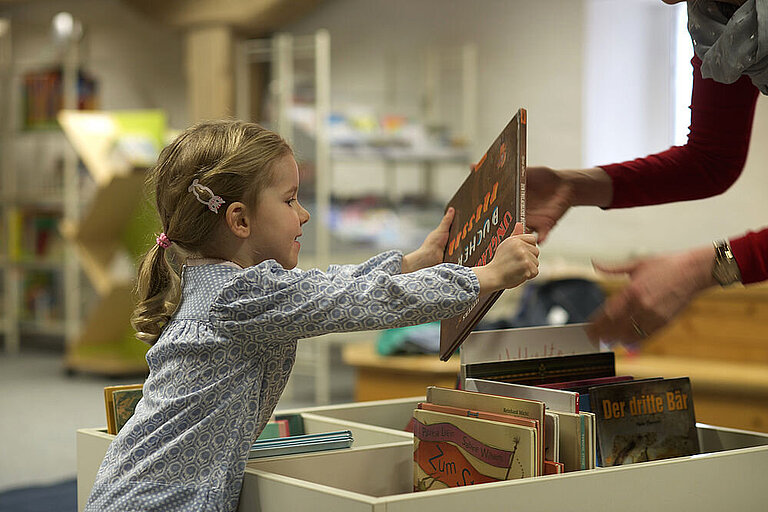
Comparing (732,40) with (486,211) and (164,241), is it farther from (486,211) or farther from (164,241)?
(164,241)

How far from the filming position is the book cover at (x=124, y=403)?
1.68 m

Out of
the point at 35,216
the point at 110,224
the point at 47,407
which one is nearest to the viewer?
the point at 47,407

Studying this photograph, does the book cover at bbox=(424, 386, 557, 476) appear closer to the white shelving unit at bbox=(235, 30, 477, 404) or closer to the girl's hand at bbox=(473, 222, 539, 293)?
the girl's hand at bbox=(473, 222, 539, 293)

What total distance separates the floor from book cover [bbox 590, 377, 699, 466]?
269 cm

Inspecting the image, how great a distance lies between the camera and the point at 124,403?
1.69 meters

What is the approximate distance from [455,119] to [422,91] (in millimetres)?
305

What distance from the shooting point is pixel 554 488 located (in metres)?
1.30

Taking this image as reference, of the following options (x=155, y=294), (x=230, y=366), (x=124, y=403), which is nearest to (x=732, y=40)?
(x=230, y=366)

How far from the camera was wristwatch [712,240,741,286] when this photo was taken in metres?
1.59

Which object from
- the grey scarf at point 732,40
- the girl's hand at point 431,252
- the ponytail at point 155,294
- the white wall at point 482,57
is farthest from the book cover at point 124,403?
the white wall at point 482,57

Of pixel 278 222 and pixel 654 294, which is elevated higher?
pixel 278 222

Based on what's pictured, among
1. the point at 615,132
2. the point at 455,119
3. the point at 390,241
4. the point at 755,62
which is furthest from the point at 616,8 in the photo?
the point at 755,62

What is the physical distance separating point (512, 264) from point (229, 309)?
1.33 feet

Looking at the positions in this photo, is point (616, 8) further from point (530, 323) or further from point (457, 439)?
point (457, 439)
